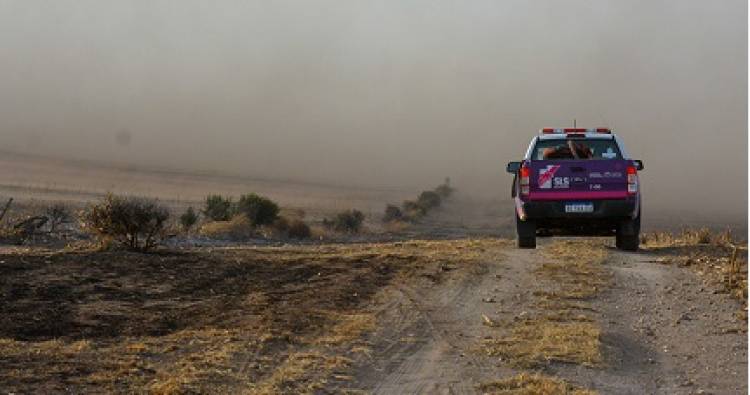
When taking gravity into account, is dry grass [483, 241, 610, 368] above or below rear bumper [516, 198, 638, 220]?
below

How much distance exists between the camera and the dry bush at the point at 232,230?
81.3 feet

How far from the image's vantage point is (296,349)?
306 inches

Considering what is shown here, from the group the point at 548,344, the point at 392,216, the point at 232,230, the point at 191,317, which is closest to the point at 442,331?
the point at 548,344

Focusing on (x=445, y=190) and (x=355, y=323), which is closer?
(x=355, y=323)

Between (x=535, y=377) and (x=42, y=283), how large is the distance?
704 cm

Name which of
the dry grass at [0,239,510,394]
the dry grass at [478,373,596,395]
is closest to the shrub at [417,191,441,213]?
the dry grass at [0,239,510,394]

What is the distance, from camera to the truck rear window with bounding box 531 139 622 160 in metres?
15.2

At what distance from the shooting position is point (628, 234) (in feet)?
51.2

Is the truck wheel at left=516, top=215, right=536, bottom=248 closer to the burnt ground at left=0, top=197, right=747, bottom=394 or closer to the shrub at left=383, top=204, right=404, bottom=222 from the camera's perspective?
the burnt ground at left=0, top=197, right=747, bottom=394

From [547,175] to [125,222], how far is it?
7.33 metres

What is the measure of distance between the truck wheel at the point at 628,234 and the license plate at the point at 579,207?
3.99ft

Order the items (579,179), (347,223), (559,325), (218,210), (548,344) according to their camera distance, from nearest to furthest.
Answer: (548,344) < (559,325) < (579,179) < (218,210) < (347,223)

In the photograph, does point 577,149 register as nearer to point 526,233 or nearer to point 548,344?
point 526,233

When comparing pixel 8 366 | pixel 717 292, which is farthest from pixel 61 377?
pixel 717 292
